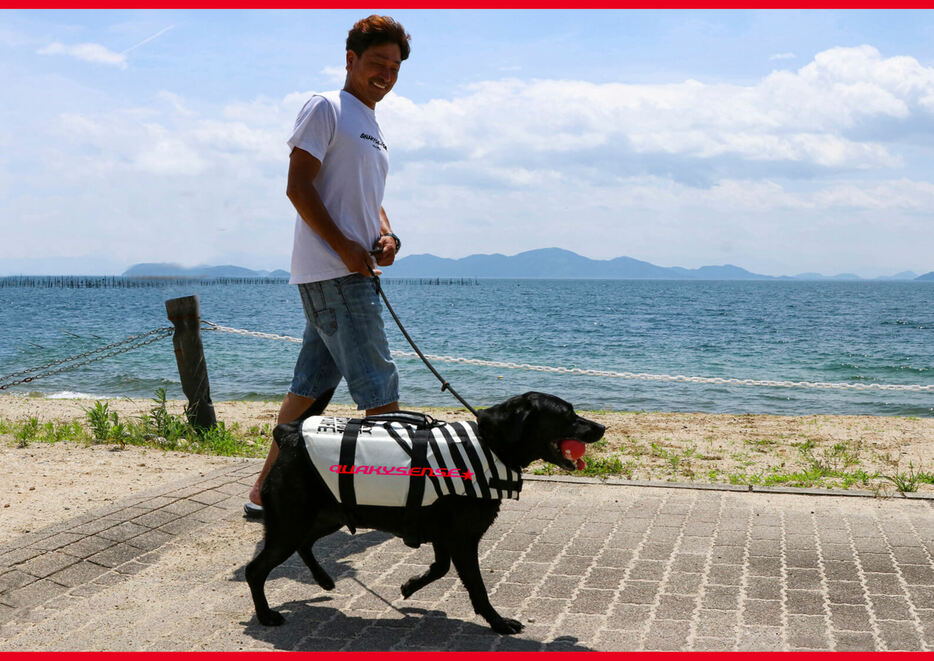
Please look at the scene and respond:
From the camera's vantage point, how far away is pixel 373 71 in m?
4.02

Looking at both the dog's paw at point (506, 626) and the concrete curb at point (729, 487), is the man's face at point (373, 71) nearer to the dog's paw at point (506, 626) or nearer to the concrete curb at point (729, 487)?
the dog's paw at point (506, 626)

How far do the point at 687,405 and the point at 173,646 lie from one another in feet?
42.4

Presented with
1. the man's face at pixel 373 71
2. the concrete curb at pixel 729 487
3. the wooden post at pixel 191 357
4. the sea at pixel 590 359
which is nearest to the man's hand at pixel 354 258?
the man's face at pixel 373 71

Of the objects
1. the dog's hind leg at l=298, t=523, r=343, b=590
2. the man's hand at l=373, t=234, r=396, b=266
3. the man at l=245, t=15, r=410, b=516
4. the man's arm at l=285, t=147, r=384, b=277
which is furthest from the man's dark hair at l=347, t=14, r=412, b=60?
the dog's hind leg at l=298, t=523, r=343, b=590

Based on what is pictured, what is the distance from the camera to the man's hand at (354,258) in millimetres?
3852

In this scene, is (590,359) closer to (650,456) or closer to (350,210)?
(650,456)

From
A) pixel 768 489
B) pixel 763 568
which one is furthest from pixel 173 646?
pixel 768 489

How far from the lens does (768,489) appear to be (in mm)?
5668

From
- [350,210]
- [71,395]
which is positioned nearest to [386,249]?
[350,210]

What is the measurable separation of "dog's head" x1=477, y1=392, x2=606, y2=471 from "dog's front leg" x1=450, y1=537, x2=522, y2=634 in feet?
1.38

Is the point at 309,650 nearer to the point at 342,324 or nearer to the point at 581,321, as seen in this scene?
the point at 342,324

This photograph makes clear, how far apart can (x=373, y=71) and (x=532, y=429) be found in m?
2.14

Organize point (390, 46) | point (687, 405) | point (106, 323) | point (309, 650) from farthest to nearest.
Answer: point (106, 323) → point (687, 405) → point (390, 46) → point (309, 650)

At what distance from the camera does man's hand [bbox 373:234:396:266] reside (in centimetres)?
409
